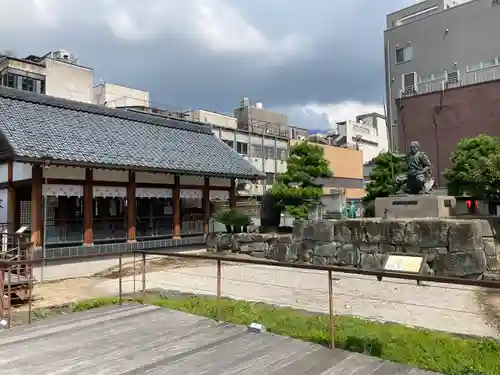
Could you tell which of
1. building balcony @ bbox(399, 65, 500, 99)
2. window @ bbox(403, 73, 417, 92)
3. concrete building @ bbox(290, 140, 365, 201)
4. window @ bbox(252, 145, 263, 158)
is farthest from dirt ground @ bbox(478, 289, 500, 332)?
concrete building @ bbox(290, 140, 365, 201)

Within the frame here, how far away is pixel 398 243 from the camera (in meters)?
12.0

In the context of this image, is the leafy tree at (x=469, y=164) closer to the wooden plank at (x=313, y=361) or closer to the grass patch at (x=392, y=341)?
the grass patch at (x=392, y=341)

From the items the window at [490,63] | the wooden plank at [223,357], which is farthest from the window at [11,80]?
the window at [490,63]

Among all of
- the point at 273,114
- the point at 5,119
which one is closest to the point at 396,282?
the point at 5,119

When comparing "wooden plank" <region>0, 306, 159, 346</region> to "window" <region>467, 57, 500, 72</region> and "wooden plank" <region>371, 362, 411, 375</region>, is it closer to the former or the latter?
"wooden plank" <region>371, 362, 411, 375</region>

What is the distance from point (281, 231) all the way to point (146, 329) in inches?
521

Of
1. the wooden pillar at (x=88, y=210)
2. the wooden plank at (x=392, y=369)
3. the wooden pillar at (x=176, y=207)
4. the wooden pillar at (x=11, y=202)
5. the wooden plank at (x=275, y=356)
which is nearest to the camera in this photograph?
the wooden plank at (x=392, y=369)

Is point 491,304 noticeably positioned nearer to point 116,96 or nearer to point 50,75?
point 50,75

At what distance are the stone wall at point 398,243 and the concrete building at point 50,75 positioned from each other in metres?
21.4

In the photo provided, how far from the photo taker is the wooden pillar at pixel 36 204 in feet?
42.2

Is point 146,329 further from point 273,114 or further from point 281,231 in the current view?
point 273,114

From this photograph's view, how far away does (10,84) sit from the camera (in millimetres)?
26406

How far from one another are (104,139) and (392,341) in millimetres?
13334

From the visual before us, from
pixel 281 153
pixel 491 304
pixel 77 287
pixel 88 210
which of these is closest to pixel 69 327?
pixel 77 287
